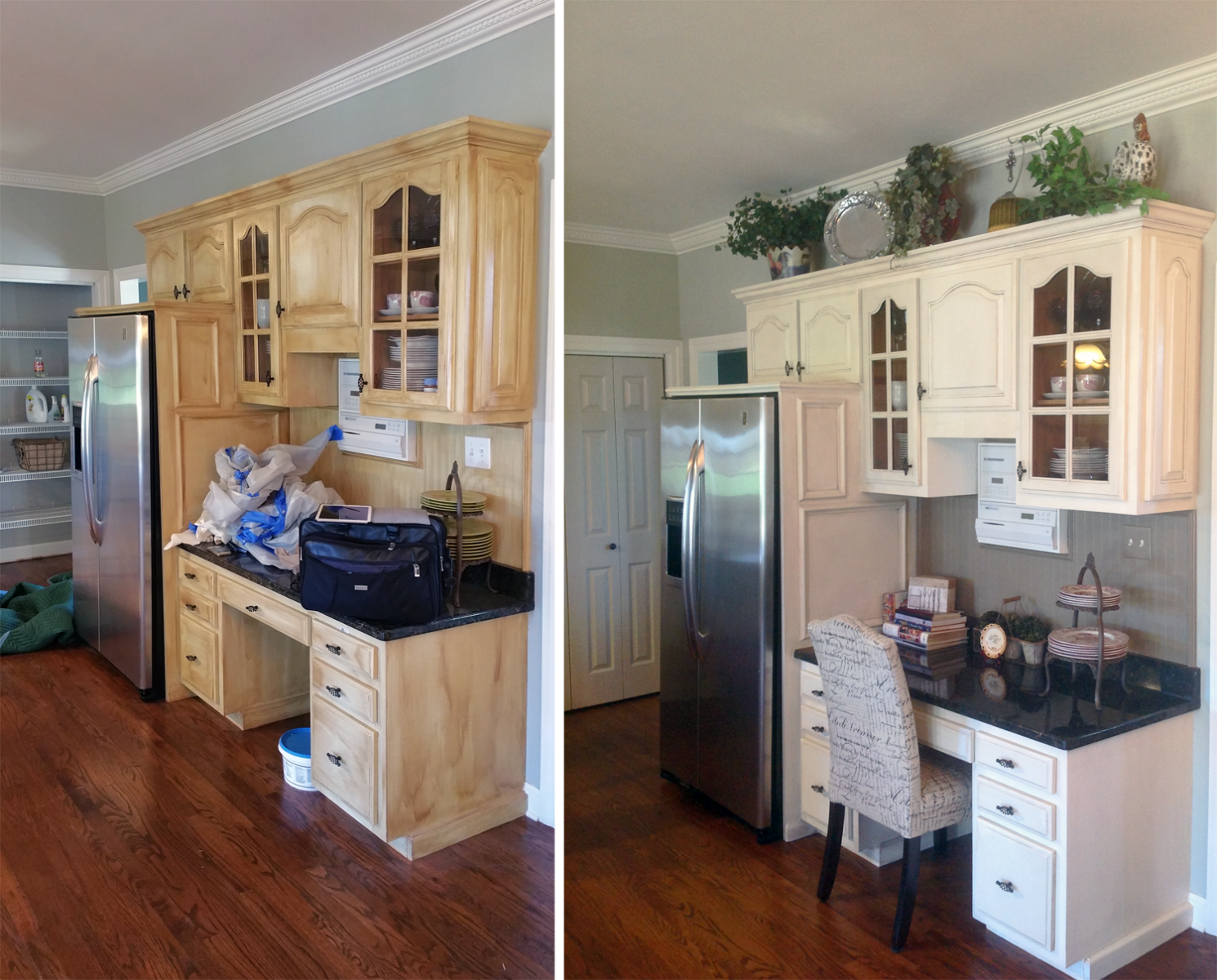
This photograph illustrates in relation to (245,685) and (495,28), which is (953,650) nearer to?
(495,28)

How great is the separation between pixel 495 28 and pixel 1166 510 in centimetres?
252

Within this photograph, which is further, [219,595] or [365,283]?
[219,595]

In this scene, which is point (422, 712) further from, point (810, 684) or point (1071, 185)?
point (1071, 185)

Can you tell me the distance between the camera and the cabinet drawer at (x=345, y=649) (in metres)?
2.15

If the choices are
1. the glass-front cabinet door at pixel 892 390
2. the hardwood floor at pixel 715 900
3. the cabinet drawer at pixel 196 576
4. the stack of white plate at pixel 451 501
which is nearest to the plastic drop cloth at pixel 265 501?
the cabinet drawer at pixel 196 576

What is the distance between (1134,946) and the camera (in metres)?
0.28

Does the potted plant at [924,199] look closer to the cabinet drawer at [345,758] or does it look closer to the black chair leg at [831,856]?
the black chair leg at [831,856]

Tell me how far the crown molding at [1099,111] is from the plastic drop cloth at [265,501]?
8.81ft

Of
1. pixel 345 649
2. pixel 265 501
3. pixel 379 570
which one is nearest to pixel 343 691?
pixel 345 649

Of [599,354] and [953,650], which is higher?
[599,354]

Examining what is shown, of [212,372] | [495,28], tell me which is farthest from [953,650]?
[212,372]

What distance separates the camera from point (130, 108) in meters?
3.57

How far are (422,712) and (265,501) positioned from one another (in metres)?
1.18

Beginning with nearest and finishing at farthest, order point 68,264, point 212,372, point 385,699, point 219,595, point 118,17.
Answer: point 385,699 < point 118,17 < point 219,595 < point 212,372 < point 68,264
